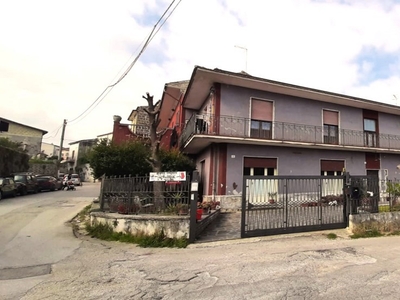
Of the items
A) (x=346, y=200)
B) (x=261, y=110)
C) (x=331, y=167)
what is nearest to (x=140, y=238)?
(x=346, y=200)

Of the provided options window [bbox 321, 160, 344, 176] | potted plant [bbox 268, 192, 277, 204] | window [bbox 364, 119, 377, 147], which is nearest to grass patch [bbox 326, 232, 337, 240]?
potted plant [bbox 268, 192, 277, 204]

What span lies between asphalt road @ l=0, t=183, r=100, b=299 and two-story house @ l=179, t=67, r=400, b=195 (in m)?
6.88

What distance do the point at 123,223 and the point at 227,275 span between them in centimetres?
411

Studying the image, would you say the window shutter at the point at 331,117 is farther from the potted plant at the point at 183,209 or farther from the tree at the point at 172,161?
the potted plant at the point at 183,209

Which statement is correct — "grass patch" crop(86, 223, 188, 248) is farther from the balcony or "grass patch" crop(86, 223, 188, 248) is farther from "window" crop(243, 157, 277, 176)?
"window" crop(243, 157, 277, 176)

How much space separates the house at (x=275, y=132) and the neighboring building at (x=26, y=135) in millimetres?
36796

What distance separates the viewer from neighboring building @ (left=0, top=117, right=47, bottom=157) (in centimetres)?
4066

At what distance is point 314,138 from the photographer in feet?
49.1

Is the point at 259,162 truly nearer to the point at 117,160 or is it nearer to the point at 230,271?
the point at 117,160

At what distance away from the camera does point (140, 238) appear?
23.5 ft

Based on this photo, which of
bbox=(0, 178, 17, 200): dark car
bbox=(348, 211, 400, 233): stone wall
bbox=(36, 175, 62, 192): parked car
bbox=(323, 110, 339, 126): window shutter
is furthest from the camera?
bbox=(36, 175, 62, 192): parked car

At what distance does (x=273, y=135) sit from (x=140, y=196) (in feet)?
28.8

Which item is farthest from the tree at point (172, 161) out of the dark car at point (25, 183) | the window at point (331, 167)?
the dark car at point (25, 183)

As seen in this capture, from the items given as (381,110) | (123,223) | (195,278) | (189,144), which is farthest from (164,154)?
(381,110)
